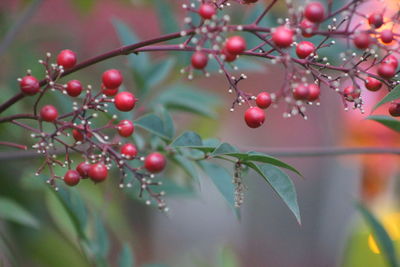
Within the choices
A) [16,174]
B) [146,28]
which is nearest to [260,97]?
[16,174]

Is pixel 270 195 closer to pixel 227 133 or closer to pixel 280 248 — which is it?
pixel 280 248

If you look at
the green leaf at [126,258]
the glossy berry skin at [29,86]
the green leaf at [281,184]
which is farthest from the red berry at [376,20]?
the green leaf at [126,258]

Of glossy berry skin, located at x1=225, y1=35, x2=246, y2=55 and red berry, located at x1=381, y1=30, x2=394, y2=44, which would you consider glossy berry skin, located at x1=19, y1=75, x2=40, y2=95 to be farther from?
red berry, located at x1=381, y1=30, x2=394, y2=44

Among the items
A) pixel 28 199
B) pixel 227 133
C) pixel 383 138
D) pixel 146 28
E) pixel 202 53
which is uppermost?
pixel 146 28

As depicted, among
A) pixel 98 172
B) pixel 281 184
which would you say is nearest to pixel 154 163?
pixel 98 172

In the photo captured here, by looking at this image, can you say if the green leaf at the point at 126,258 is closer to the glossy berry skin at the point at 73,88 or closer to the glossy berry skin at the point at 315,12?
the glossy berry skin at the point at 73,88

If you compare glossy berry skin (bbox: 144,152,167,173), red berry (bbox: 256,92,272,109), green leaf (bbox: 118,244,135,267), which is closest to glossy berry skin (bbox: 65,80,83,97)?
glossy berry skin (bbox: 144,152,167,173)
